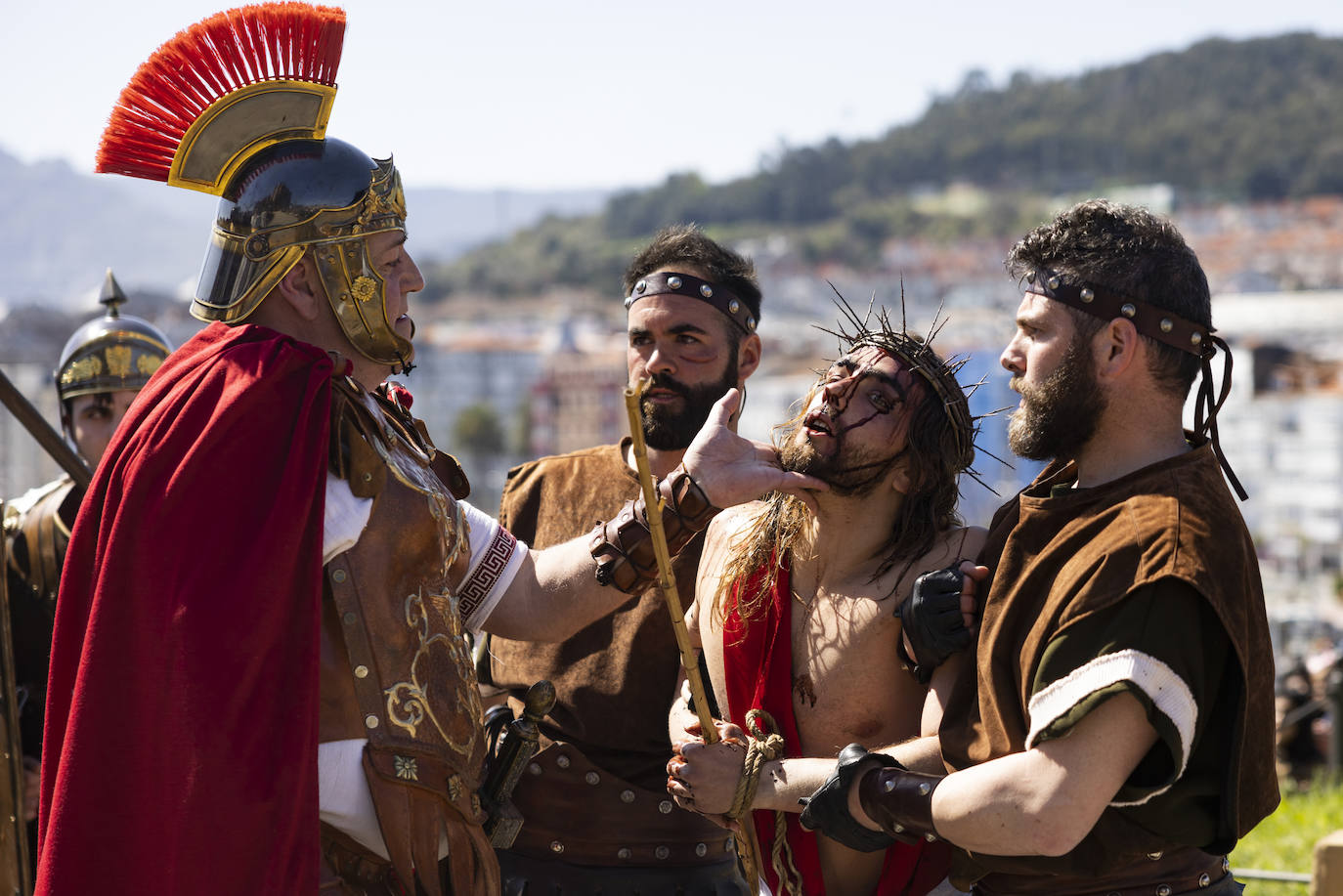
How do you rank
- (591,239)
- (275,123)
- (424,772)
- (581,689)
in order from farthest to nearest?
(591,239) → (581,689) → (275,123) → (424,772)

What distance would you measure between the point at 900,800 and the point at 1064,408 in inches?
33.7

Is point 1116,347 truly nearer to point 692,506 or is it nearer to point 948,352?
point 692,506

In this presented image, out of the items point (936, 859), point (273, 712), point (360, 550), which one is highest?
point (360, 550)

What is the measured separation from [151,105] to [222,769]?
1.38m

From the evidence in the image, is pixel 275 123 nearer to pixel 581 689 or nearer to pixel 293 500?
pixel 293 500

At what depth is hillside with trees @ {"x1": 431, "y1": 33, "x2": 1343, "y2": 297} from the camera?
499 feet

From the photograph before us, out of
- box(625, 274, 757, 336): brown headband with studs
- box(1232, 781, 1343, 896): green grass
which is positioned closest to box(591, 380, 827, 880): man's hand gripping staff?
box(625, 274, 757, 336): brown headband with studs

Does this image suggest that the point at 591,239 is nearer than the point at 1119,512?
No

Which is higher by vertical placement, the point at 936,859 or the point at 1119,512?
the point at 1119,512

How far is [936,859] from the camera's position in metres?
3.26

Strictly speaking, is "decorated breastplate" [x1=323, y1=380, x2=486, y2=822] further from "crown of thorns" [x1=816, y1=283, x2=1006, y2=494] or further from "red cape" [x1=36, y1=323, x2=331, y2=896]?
"crown of thorns" [x1=816, y1=283, x2=1006, y2=494]

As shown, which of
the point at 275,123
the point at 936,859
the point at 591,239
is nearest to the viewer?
the point at 275,123

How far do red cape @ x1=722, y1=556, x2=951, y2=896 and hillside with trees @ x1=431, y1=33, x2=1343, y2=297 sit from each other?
144 meters

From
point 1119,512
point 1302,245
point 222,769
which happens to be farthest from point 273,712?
point 1302,245
